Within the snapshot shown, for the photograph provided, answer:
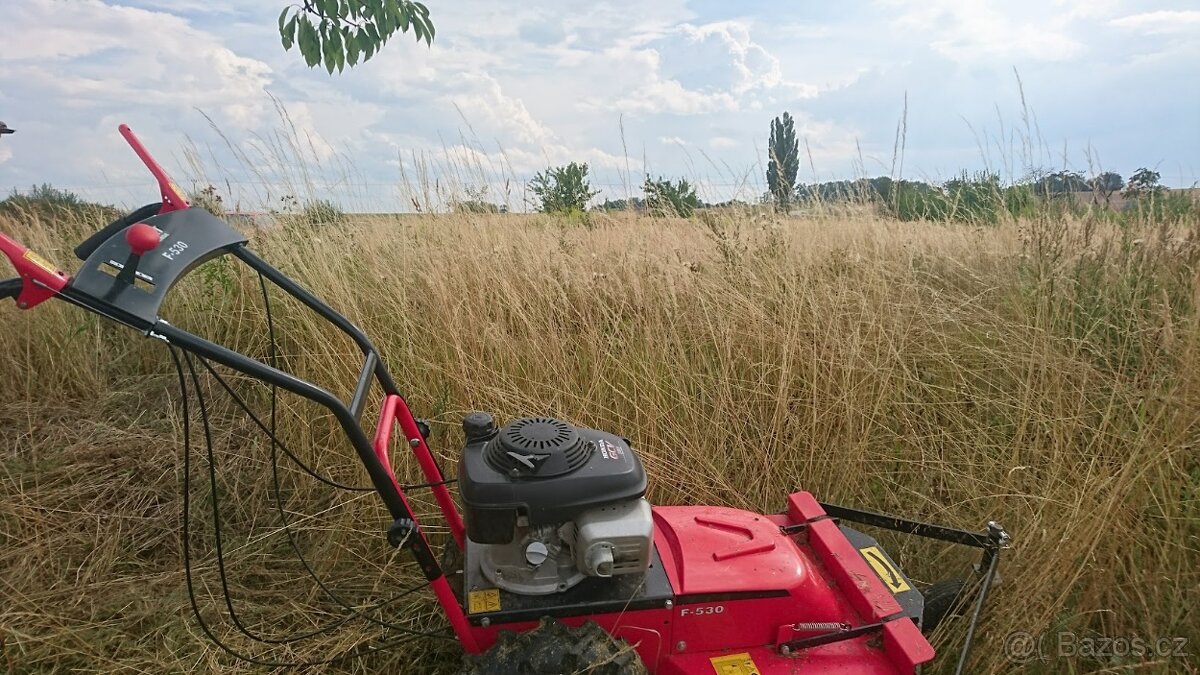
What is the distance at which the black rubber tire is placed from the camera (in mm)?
1975

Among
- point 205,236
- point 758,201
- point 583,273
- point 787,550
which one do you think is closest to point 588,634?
point 787,550

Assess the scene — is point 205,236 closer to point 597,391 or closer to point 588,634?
point 588,634

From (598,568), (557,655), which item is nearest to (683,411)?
(598,568)

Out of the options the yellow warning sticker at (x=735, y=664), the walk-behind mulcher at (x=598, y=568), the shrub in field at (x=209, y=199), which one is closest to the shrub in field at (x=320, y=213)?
the shrub in field at (x=209, y=199)

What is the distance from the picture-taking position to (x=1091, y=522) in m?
2.01

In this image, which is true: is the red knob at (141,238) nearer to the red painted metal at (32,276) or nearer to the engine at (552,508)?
the red painted metal at (32,276)

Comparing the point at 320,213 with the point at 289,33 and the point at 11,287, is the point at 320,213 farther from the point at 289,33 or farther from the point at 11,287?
the point at 11,287

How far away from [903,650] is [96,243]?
1909mm

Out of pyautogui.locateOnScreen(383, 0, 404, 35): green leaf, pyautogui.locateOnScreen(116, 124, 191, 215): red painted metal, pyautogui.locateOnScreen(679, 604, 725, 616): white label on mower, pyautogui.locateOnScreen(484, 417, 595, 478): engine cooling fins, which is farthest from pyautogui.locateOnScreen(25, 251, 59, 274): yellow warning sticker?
pyautogui.locateOnScreen(383, 0, 404, 35): green leaf

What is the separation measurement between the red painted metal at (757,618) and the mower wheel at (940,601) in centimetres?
29

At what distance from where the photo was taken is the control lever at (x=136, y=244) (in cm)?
124

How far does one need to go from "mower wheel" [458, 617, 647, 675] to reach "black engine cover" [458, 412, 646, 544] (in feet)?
0.74

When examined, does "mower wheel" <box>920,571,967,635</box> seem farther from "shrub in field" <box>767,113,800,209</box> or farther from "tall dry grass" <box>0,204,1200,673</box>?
"shrub in field" <box>767,113,800,209</box>

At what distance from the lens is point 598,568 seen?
1574mm
